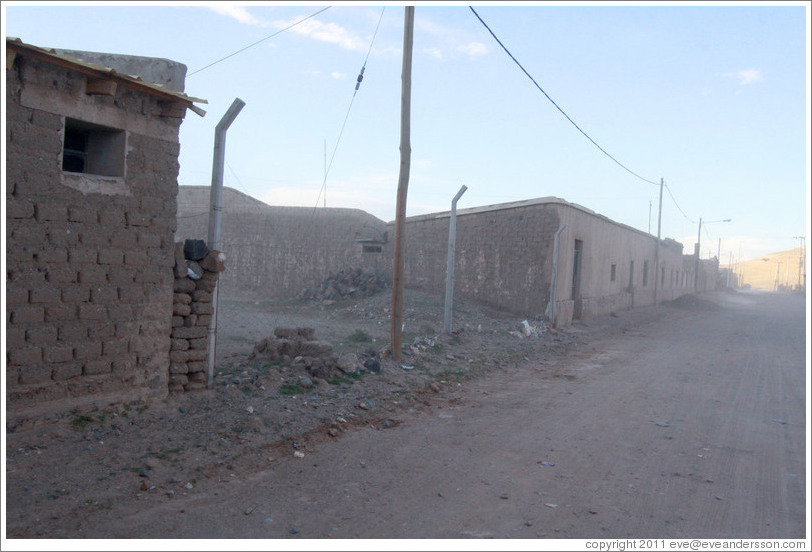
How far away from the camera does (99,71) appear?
593 centimetres

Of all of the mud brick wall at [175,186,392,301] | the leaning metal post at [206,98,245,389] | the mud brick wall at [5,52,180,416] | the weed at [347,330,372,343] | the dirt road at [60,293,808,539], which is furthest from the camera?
the mud brick wall at [175,186,392,301]

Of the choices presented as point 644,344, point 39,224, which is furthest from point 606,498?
point 644,344

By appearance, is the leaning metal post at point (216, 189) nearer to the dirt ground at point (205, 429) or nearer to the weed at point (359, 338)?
the dirt ground at point (205, 429)

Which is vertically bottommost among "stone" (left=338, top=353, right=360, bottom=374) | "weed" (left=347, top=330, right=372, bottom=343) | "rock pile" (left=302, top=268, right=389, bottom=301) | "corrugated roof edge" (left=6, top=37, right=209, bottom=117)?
"weed" (left=347, top=330, right=372, bottom=343)

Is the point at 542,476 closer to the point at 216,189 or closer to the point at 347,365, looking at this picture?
the point at 347,365

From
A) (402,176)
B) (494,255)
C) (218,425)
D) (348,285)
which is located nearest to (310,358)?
(218,425)

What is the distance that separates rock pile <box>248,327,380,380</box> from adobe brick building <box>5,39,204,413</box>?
7.27ft

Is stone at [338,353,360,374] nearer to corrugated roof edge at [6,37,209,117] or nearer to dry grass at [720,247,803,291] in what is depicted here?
corrugated roof edge at [6,37,209,117]

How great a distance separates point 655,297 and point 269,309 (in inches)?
981

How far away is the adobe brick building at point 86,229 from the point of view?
18.3 feet

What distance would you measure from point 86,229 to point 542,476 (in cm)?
485

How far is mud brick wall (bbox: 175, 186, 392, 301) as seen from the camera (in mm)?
23906

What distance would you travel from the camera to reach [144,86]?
6422 mm

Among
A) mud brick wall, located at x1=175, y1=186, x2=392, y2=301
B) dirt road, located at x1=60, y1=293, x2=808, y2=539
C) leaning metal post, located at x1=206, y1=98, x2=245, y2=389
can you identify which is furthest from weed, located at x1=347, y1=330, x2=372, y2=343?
mud brick wall, located at x1=175, y1=186, x2=392, y2=301
